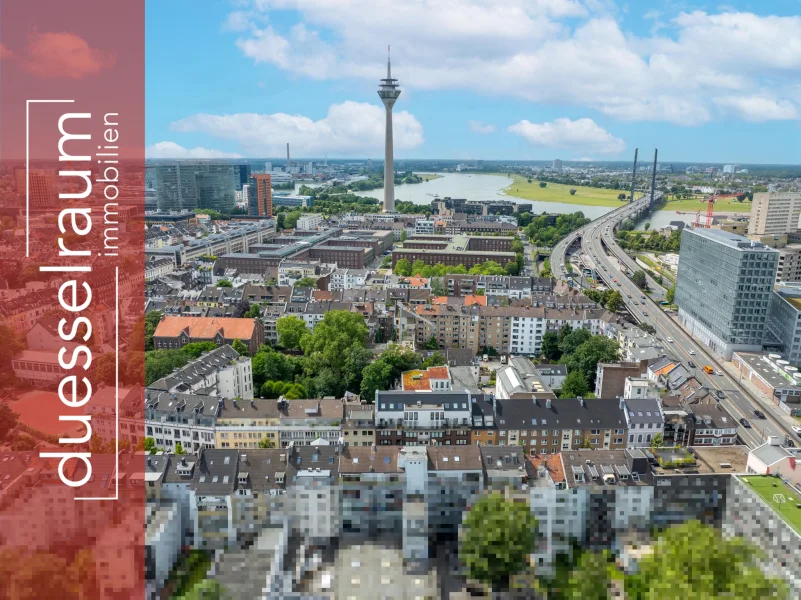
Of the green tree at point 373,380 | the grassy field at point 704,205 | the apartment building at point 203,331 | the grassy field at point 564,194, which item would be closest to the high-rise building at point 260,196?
the apartment building at point 203,331

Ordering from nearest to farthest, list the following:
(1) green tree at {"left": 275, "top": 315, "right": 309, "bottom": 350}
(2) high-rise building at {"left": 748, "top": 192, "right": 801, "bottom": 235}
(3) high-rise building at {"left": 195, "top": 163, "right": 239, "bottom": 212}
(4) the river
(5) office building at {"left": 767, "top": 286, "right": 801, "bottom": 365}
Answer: (5) office building at {"left": 767, "top": 286, "right": 801, "bottom": 365}, (1) green tree at {"left": 275, "top": 315, "right": 309, "bottom": 350}, (2) high-rise building at {"left": 748, "top": 192, "right": 801, "bottom": 235}, (3) high-rise building at {"left": 195, "top": 163, "right": 239, "bottom": 212}, (4) the river

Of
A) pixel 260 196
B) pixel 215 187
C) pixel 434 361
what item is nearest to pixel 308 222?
pixel 260 196

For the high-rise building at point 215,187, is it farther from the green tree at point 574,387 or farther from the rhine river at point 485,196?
the green tree at point 574,387

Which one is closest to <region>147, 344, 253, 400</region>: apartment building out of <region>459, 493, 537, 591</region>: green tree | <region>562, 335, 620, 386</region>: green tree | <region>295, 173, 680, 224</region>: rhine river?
<region>459, 493, 537, 591</region>: green tree

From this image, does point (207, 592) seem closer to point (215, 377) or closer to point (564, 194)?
point (215, 377)

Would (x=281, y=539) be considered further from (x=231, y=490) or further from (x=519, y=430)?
(x=519, y=430)

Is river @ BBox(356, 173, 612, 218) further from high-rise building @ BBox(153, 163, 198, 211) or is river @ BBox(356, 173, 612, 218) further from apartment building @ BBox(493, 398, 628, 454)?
apartment building @ BBox(493, 398, 628, 454)

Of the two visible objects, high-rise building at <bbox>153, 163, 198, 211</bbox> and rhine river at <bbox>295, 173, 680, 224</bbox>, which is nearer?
high-rise building at <bbox>153, 163, 198, 211</bbox>
